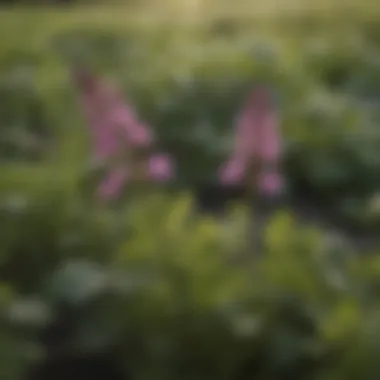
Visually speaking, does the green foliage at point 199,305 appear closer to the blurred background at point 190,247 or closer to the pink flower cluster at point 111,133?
the blurred background at point 190,247

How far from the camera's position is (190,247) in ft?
5.23

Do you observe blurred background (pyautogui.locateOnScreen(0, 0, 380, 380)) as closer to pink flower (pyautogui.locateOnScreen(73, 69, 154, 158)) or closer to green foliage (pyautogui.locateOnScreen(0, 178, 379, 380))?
green foliage (pyautogui.locateOnScreen(0, 178, 379, 380))

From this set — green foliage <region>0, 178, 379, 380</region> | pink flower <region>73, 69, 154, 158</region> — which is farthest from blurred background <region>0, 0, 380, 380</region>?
pink flower <region>73, 69, 154, 158</region>

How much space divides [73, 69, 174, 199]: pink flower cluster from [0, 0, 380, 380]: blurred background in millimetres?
50

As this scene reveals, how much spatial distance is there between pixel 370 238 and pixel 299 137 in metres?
0.42

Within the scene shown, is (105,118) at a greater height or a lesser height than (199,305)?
greater

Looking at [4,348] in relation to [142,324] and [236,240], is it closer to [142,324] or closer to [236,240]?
[142,324]

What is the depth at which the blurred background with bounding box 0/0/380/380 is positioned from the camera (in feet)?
4.89

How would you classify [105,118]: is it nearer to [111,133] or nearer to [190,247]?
[111,133]

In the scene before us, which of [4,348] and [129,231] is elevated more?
[129,231]

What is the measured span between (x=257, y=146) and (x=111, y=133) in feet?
0.83

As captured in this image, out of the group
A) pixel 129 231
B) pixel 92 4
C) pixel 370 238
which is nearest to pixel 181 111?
pixel 370 238

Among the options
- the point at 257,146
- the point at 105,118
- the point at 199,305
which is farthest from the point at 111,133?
the point at 199,305

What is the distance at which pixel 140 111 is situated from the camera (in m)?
2.49
